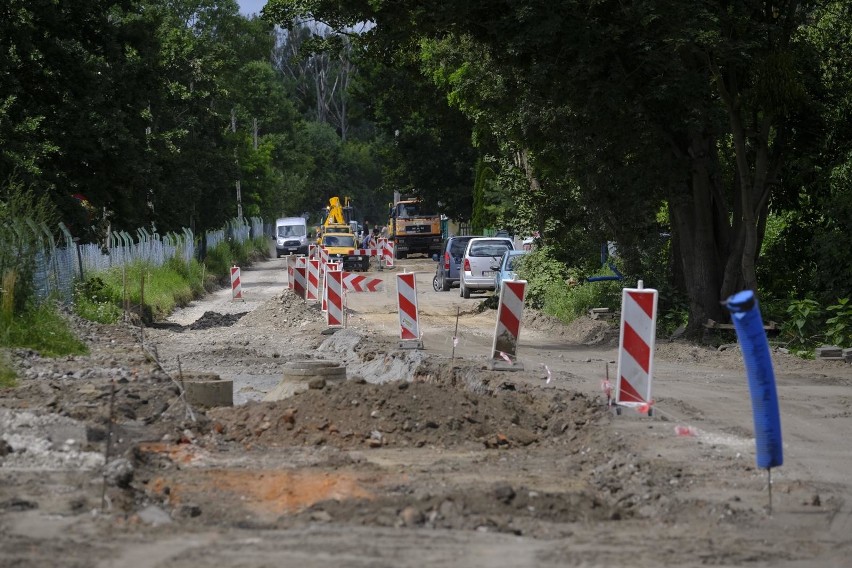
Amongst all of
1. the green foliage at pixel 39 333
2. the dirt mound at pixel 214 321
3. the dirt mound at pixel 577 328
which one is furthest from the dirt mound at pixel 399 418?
the dirt mound at pixel 214 321

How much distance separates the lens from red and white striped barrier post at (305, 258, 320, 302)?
30.0 m

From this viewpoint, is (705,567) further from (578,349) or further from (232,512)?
(578,349)

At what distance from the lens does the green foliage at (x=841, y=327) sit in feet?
60.1

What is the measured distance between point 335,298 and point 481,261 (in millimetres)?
13312

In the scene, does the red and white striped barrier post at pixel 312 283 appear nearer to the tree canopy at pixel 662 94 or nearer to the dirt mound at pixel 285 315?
the dirt mound at pixel 285 315

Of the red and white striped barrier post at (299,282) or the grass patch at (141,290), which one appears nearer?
the grass patch at (141,290)

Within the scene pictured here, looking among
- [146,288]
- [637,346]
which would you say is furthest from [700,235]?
[146,288]

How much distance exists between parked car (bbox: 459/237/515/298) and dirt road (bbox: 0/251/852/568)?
1973 cm

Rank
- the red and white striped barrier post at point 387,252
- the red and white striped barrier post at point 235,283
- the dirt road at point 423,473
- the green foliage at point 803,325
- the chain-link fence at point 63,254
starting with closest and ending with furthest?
the dirt road at point 423,473, the chain-link fence at point 63,254, the green foliage at point 803,325, the red and white striped barrier post at point 235,283, the red and white striped barrier post at point 387,252

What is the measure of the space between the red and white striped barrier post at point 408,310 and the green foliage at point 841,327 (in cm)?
618

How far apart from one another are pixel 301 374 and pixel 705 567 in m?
7.90

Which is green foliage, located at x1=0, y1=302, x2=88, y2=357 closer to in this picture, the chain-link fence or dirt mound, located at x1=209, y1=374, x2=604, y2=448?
the chain-link fence

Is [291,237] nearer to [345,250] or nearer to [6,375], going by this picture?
[345,250]

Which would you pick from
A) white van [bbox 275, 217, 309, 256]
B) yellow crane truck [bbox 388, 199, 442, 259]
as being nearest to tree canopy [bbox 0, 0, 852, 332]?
yellow crane truck [bbox 388, 199, 442, 259]
